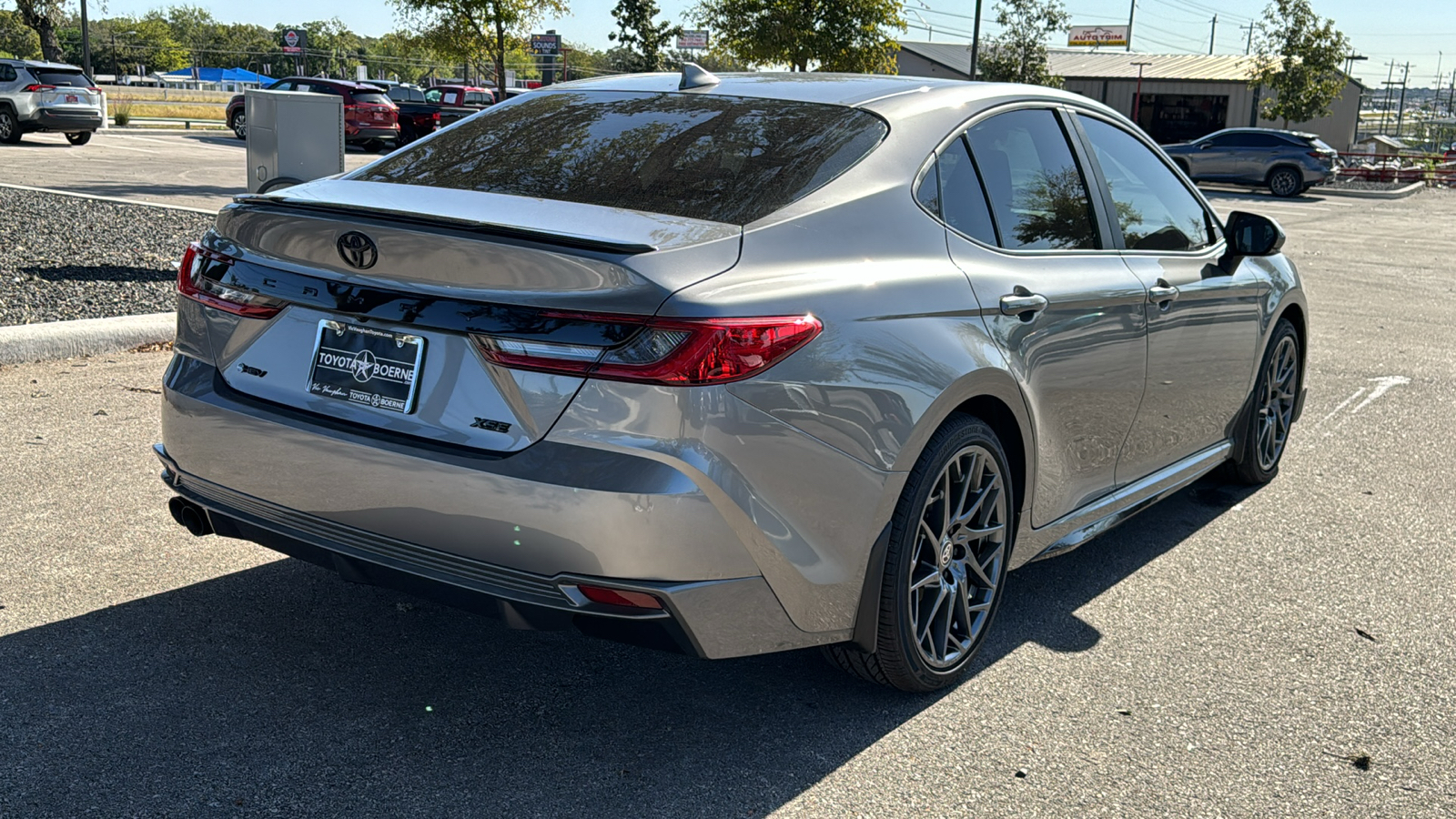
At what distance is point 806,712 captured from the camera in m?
3.47

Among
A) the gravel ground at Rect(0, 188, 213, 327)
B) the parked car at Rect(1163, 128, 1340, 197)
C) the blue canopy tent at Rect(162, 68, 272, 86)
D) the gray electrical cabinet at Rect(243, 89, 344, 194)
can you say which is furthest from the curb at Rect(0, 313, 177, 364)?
the blue canopy tent at Rect(162, 68, 272, 86)

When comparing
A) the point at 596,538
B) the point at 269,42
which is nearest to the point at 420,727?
the point at 596,538

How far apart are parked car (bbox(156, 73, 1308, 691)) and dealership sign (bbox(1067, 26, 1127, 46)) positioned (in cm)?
9644

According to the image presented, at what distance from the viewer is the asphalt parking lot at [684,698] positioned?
118 inches

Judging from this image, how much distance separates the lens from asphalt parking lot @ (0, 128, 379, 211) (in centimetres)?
1656

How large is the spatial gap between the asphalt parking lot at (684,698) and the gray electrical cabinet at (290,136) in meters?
5.16

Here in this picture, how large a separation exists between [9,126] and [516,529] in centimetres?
2743

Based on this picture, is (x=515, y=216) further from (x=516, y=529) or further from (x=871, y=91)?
(x=871, y=91)

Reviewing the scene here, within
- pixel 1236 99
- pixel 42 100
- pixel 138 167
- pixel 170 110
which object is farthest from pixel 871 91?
pixel 1236 99

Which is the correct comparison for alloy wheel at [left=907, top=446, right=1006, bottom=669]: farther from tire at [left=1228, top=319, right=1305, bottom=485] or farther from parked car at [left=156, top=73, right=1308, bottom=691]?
tire at [left=1228, top=319, right=1305, bottom=485]

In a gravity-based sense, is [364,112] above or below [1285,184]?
above

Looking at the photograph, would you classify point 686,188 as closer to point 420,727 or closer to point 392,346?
point 392,346

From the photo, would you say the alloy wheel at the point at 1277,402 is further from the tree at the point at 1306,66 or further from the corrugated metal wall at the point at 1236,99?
the corrugated metal wall at the point at 1236,99

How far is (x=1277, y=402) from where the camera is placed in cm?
587
